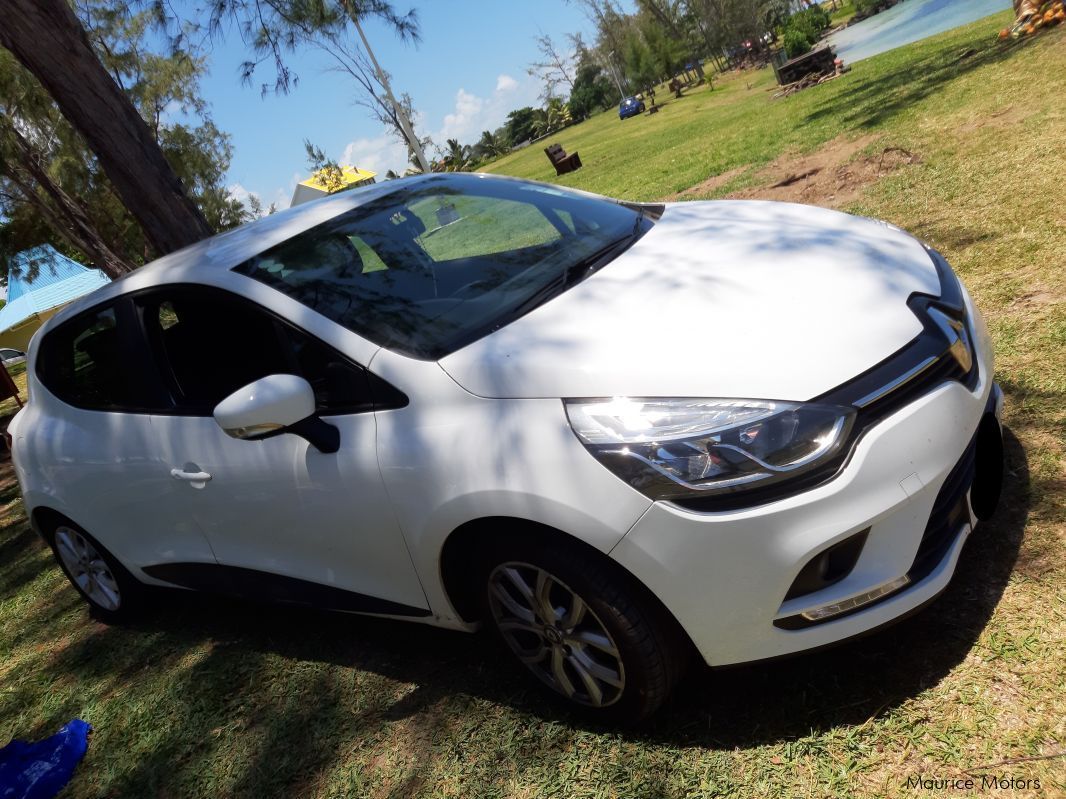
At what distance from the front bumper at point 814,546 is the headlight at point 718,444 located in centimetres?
7

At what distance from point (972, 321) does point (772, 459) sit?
3.56ft

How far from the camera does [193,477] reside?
3.06 m

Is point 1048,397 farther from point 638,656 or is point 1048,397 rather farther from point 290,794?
point 290,794

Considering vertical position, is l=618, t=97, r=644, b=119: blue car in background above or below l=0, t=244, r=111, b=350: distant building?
below

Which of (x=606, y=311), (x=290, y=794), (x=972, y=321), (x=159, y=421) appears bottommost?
(x=290, y=794)

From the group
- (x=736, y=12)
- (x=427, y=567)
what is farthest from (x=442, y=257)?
(x=736, y=12)

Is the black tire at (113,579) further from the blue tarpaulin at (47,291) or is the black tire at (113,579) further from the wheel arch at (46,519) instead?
the blue tarpaulin at (47,291)

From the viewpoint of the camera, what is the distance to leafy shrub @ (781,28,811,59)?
3319 cm

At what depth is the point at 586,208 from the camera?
3664 mm

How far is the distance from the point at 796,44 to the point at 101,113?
33267 mm

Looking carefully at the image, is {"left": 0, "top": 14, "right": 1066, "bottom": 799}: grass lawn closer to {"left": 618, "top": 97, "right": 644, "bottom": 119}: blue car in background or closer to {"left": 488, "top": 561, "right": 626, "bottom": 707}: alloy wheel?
{"left": 488, "top": 561, "right": 626, "bottom": 707}: alloy wheel

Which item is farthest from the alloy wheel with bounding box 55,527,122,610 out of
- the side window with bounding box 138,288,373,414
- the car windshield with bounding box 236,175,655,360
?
the car windshield with bounding box 236,175,655,360

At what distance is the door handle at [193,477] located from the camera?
3.03m

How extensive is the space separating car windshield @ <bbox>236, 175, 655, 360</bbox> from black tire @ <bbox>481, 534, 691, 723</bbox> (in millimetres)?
690
